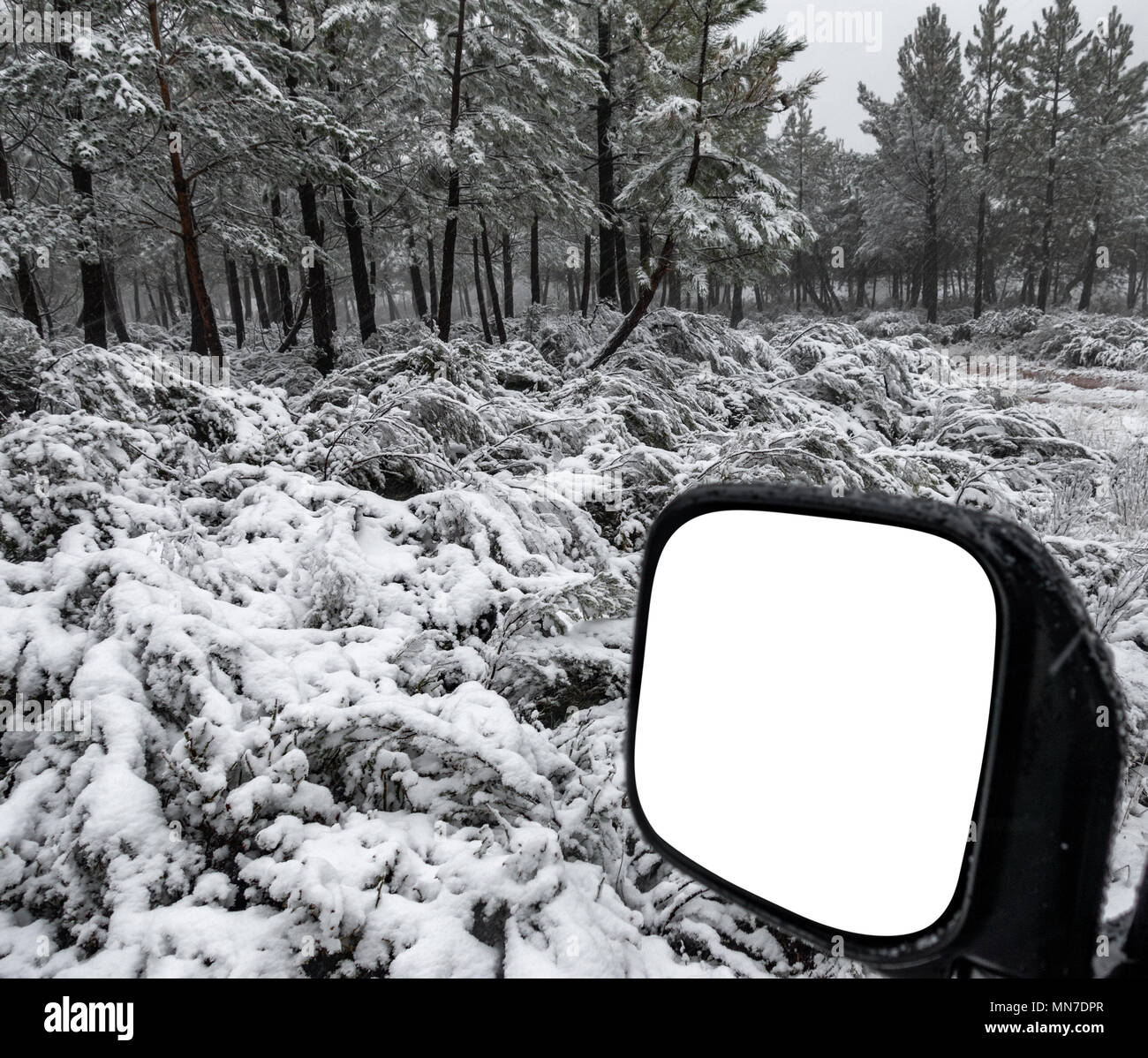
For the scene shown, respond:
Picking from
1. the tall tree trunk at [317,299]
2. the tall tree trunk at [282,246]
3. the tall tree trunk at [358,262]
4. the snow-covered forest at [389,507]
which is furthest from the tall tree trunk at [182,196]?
the tall tree trunk at [358,262]

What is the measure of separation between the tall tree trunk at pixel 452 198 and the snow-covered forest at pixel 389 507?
0.33ft

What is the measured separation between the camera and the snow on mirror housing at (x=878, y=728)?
1.99ft

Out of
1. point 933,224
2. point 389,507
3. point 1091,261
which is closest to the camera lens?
point 389,507

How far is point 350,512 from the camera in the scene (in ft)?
11.6

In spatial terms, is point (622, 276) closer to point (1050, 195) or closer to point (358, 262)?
point (358, 262)

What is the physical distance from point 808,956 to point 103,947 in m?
1.89

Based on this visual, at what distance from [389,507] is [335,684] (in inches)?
68.9

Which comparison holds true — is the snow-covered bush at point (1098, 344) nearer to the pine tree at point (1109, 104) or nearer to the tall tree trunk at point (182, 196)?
the pine tree at point (1109, 104)

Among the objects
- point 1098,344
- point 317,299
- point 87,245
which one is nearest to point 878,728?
point 87,245

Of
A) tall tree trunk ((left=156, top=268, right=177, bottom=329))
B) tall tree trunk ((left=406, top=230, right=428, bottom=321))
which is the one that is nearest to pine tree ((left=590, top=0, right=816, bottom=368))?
tall tree trunk ((left=406, top=230, right=428, bottom=321))

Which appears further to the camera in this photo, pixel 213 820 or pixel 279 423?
pixel 279 423

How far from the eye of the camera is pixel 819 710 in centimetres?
89
